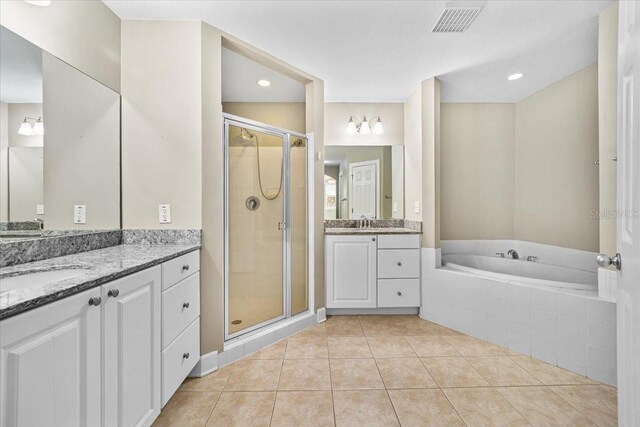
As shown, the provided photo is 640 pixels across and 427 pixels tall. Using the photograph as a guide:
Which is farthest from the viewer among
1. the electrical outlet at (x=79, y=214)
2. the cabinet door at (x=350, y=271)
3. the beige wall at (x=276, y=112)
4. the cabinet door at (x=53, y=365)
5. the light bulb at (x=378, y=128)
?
the beige wall at (x=276, y=112)

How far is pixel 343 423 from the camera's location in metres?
1.49

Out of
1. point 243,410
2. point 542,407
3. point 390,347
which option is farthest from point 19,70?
point 542,407

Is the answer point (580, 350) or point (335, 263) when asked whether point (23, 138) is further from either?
point (580, 350)

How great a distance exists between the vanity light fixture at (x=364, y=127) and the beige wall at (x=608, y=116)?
1.87 meters

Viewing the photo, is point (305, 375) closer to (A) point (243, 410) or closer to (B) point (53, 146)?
(A) point (243, 410)

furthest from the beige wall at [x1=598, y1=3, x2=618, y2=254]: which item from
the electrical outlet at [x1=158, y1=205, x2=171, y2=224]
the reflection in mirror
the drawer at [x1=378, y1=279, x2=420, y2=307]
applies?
the electrical outlet at [x1=158, y1=205, x2=171, y2=224]

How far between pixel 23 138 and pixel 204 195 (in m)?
0.88

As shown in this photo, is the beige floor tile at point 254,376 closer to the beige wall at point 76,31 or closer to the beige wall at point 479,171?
the beige wall at point 76,31

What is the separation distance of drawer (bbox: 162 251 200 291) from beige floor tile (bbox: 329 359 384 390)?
1126 mm

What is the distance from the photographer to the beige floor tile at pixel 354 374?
1800 mm

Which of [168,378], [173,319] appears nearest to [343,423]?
[168,378]

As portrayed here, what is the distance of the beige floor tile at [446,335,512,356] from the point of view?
2.20 meters

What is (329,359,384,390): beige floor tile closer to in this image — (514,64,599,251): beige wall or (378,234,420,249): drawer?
(378,234,420,249): drawer

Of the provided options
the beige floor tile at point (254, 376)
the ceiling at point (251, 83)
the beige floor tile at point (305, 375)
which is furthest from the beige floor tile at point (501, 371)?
the ceiling at point (251, 83)
